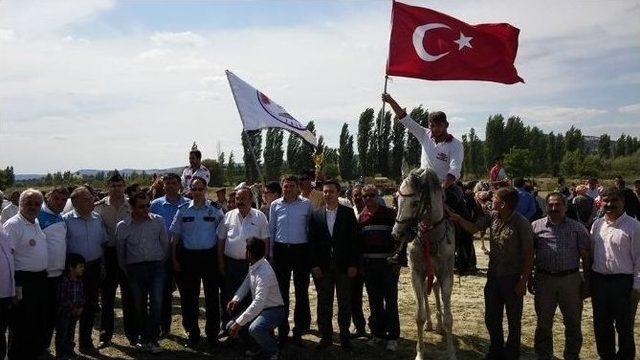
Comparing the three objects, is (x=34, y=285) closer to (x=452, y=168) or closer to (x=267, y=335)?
(x=267, y=335)

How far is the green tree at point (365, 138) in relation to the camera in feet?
205

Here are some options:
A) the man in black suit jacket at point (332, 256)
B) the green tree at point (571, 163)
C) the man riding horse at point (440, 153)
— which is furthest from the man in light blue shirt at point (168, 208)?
the green tree at point (571, 163)

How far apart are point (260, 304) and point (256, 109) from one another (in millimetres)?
5149

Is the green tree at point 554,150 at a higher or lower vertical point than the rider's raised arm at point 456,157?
higher

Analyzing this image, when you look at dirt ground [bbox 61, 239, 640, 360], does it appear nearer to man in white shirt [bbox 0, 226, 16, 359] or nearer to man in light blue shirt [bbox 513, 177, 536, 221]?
man in white shirt [bbox 0, 226, 16, 359]

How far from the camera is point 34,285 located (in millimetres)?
5918

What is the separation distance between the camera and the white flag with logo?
10.2 m

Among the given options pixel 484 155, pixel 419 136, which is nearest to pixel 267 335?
pixel 419 136

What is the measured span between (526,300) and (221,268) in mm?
5814

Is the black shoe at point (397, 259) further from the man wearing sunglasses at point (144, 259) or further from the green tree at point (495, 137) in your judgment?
the green tree at point (495, 137)

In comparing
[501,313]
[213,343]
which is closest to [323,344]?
[213,343]

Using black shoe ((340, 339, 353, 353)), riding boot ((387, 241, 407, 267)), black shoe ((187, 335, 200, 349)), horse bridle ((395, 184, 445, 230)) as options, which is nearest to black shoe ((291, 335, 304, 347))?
black shoe ((340, 339, 353, 353))

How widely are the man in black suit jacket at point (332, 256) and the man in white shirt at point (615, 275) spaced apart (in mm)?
2882

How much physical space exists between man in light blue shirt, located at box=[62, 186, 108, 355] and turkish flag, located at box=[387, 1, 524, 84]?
4662 millimetres
